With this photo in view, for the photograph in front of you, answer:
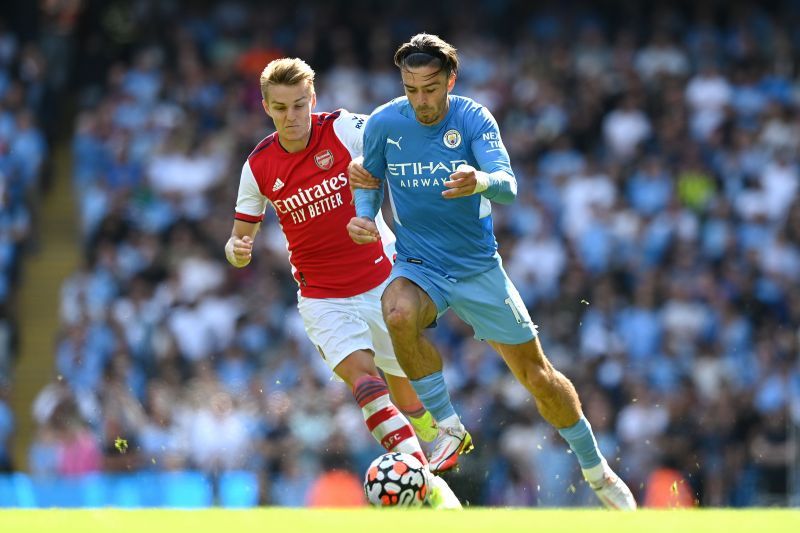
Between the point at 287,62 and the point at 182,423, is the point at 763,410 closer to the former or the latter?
the point at 182,423

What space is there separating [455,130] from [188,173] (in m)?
10.5

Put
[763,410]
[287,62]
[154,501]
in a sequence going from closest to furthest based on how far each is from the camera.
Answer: [287,62] → [154,501] → [763,410]

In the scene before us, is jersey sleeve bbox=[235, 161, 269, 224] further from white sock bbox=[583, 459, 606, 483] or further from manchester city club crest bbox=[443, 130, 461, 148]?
white sock bbox=[583, 459, 606, 483]

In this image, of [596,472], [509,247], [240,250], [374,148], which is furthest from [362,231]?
[509,247]

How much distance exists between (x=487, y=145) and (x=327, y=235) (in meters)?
1.53

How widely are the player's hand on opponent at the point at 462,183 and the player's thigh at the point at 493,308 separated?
1.11 metres

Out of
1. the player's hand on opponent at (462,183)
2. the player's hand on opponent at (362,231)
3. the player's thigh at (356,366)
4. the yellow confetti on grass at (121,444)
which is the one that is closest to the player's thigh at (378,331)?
the player's thigh at (356,366)

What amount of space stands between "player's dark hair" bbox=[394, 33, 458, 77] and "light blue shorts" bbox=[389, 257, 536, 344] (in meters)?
1.23

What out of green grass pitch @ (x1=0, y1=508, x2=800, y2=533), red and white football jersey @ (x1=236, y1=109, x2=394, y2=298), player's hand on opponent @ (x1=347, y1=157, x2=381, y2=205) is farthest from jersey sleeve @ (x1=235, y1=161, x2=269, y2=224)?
green grass pitch @ (x1=0, y1=508, x2=800, y2=533)

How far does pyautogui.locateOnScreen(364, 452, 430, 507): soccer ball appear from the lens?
863 cm

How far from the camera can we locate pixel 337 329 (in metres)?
9.54

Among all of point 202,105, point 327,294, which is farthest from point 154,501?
point 202,105

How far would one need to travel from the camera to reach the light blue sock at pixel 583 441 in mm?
9367

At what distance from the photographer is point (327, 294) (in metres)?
9.70
